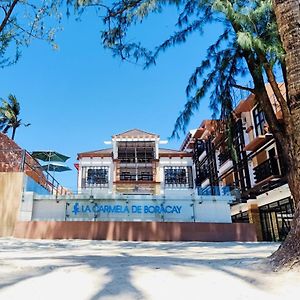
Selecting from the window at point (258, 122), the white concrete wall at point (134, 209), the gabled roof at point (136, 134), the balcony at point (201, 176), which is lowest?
the white concrete wall at point (134, 209)

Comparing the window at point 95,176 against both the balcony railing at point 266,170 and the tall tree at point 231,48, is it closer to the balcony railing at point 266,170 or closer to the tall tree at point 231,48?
the balcony railing at point 266,170

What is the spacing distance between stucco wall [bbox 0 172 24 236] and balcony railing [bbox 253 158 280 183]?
13605 millimetres

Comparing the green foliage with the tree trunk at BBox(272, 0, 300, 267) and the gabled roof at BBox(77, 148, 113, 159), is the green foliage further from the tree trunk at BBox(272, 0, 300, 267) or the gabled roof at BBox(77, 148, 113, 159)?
the gabled roof at BBox(77, 148, 113, 159)

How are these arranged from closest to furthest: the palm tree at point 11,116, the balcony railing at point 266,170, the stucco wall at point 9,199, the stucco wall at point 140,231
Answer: the stucco wall at point 9,199, the stucco wall at point 140,231, the balcony railing at point 266,170, the palm tree at point 11,116

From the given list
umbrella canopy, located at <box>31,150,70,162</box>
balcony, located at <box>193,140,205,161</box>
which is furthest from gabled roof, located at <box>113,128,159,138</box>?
umbrella canopy, located at <box>31,150,70,162</box>

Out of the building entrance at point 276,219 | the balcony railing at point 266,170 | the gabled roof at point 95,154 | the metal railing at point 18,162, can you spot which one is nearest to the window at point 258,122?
the balcony railing at point 266,170

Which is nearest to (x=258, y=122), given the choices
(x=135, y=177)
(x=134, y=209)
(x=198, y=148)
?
(x=198, y=148)

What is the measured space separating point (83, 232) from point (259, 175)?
12.6 metres

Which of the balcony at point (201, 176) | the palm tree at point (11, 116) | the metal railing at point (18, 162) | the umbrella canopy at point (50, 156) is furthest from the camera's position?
the balcony at point (201, 176)

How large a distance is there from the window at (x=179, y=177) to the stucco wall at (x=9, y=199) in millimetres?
19604

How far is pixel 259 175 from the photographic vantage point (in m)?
20.0

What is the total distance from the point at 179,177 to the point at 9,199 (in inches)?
840

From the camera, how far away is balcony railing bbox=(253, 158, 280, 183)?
18.4 meters

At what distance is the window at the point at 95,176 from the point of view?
30188 mm
